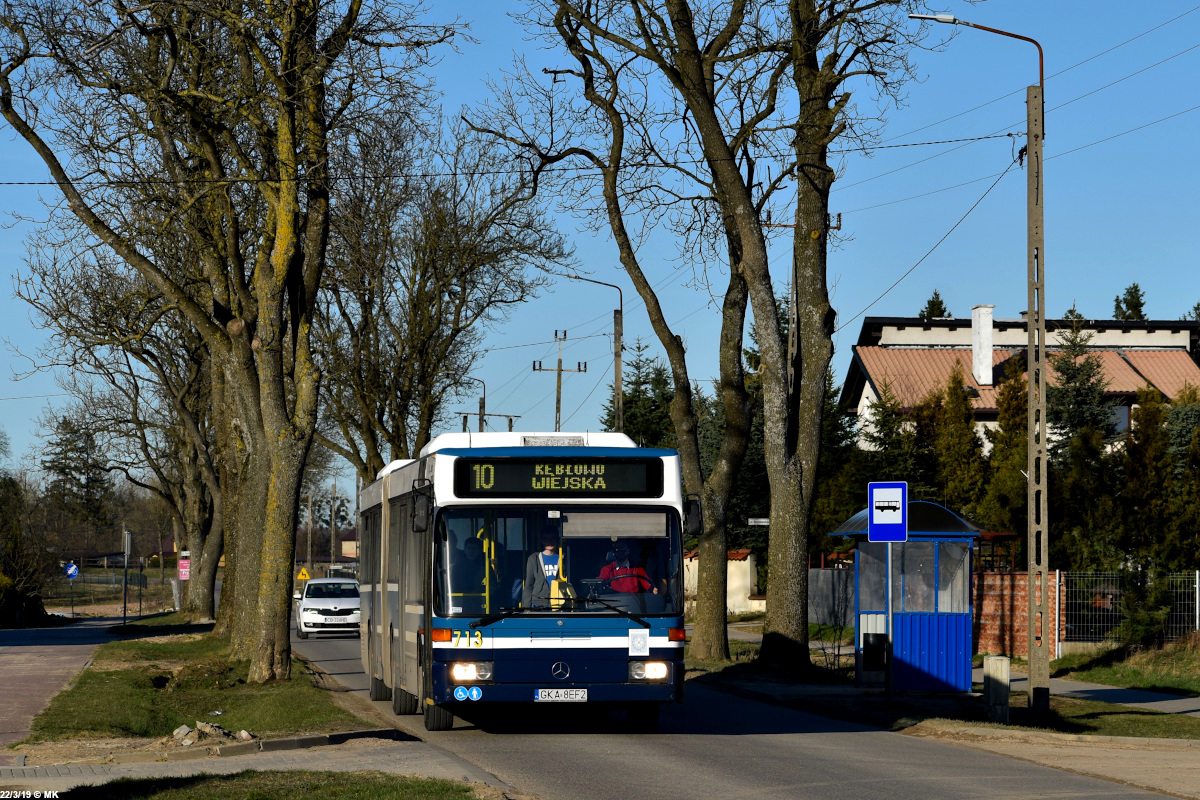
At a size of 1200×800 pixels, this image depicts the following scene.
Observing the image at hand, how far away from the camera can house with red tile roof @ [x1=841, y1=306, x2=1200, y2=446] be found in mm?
60344

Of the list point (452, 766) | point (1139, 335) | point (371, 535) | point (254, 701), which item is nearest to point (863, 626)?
point (371, 535)

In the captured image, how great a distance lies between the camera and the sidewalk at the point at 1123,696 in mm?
18891

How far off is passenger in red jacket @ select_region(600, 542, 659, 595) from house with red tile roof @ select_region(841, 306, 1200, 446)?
43.8 m

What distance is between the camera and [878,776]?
11258 millimetres

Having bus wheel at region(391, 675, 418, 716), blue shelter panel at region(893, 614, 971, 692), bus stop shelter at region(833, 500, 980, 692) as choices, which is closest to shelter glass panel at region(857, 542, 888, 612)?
bus stop shelter at region(833, 500, 980, 692)

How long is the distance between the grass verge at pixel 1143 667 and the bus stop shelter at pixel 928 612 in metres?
4.09

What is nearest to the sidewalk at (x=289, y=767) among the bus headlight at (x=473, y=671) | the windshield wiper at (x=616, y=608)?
the bus headlight at (x=473, y=671)

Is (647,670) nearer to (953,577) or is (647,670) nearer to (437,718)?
(437,718)

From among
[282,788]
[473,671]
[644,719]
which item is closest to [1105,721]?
[644,719]

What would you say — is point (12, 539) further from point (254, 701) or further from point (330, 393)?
point (254, 701)

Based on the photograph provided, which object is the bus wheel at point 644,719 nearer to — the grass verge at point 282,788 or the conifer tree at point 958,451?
the grass verge at point 282,788

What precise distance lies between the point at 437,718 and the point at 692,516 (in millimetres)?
3478

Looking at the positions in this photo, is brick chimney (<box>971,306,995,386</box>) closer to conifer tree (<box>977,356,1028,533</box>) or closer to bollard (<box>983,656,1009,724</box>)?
conifer tree (<box>977,356,1028,533</box>)

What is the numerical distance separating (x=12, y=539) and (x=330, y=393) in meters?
20.5
